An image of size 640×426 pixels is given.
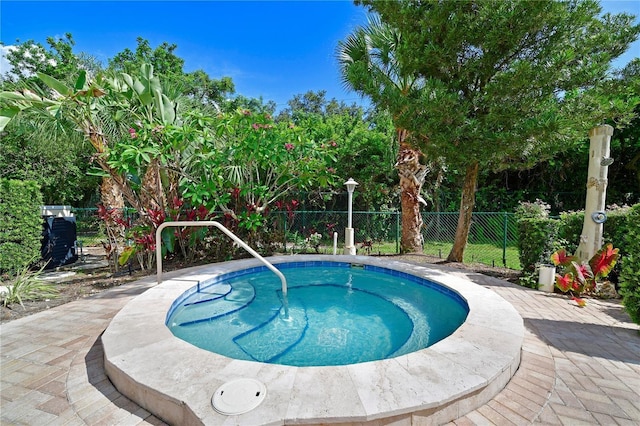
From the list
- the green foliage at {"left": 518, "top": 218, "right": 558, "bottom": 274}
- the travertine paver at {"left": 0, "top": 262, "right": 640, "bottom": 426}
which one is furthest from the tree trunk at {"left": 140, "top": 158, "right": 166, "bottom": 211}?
the green foliage at {"left": 518, "top": 218, "right": 558, "bottom": 274}

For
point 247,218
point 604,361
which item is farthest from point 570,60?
point 247,218

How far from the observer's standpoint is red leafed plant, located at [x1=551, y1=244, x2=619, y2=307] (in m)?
4.97

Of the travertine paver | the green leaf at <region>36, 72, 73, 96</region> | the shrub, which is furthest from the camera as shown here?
the shrub

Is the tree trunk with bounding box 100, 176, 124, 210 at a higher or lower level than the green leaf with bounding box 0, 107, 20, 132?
lower

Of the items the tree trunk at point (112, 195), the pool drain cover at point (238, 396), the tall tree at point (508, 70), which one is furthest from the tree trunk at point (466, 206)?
the tree trunk at point (112, 195)

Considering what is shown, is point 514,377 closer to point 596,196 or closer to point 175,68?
point 596,196

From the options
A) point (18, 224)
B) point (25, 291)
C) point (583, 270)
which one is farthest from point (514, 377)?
point (18, 224)

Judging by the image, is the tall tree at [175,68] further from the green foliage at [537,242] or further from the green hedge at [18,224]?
the green foliage at [537,242]

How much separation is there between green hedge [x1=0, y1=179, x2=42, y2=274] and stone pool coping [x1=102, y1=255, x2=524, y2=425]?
5099 millimetres

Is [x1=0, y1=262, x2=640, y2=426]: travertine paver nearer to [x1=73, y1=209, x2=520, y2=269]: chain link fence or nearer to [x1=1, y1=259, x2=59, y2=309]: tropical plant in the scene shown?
[x1=1, y1=259, x2=59, y2=309]: tropical plant

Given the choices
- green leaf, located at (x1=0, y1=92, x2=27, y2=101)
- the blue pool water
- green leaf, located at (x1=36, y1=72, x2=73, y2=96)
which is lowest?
the blue pool water

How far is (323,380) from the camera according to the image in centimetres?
232

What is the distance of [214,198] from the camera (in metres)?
7.44

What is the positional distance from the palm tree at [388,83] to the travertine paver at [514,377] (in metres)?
5.09
